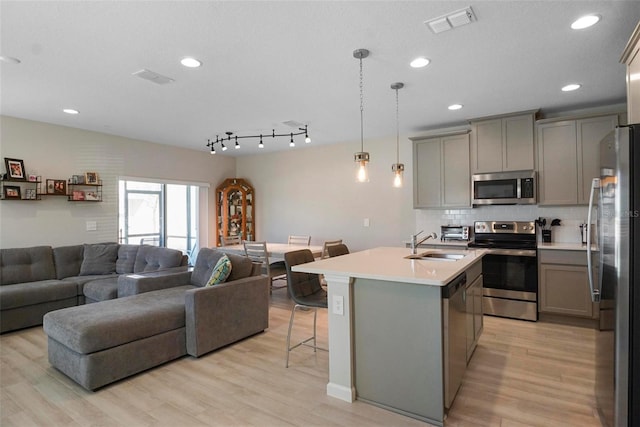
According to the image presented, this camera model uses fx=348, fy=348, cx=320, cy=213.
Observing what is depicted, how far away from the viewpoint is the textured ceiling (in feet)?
7.11

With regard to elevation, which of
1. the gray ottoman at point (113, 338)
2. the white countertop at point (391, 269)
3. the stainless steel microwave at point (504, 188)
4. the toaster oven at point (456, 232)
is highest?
the stainless steel microwave at point (504, 188)

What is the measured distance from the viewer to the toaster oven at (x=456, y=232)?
4.86 metres

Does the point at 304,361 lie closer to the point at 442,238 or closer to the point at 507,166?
the point at 442,238

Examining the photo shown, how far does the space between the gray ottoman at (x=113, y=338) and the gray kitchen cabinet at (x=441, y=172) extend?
352 cm

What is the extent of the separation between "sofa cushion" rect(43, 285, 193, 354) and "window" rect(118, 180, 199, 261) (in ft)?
13.0

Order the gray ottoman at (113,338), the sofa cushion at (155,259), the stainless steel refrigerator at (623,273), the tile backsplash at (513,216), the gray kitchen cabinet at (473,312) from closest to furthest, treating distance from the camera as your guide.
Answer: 1. the stainless steel refrigerator at (623,273)
2. the gray ottoman at (113,338)
3. the gray kitchen cabinet at (473,312)
4. the tile backsplash at (513,216)
5. the sofa cushion at (155,259)

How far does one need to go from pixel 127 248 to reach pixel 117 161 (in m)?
1.49

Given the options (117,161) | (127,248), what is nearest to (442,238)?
(127,248)

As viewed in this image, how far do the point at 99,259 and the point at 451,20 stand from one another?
5080 millimetres

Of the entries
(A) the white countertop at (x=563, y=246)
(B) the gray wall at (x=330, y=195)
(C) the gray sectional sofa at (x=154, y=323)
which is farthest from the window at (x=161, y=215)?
(A) the white countertop at (x=563, y=246)

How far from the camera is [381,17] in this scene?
222cm

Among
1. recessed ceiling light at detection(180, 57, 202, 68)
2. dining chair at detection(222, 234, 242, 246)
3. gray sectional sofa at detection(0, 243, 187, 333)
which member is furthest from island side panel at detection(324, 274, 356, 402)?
dining chair at detection(222, 234, 242, 246)

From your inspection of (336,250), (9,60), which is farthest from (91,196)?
(336,250)

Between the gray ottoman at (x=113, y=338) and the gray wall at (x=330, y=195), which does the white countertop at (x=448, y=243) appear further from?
the gray ottoman at (x=113, y=338)
